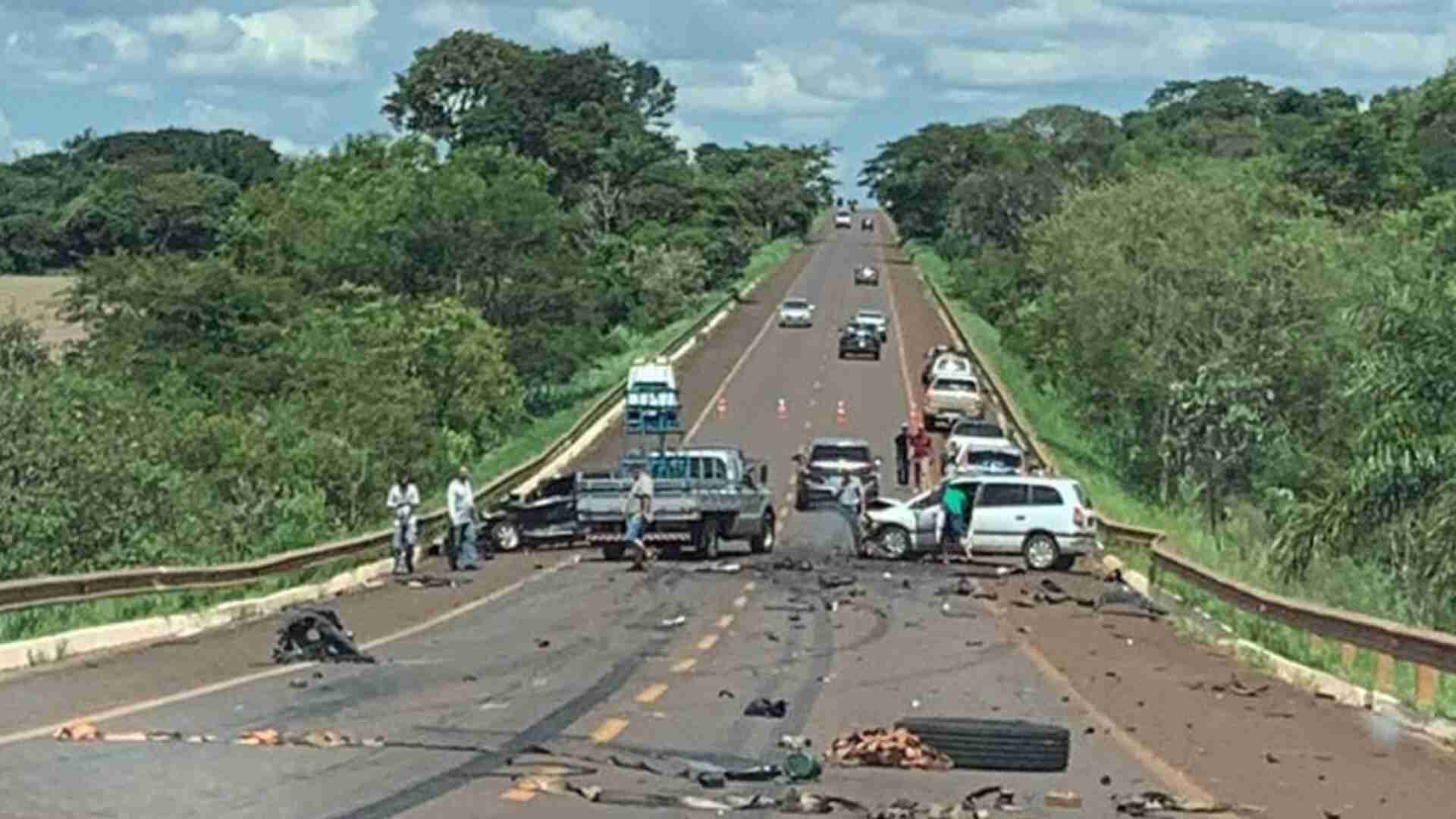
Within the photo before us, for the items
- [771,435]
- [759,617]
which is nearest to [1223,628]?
[759,617]

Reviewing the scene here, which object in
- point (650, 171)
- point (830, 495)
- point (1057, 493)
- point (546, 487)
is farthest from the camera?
point (650, 171)

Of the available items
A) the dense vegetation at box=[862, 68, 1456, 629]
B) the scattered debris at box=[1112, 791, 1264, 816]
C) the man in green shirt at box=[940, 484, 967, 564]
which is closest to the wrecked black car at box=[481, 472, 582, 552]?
the man in green shirt at box=[940, 484, 967, 564]

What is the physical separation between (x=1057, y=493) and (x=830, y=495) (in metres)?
11.6

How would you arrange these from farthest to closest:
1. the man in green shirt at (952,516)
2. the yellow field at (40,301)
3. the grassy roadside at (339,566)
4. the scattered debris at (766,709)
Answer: the yellow field at (40,301)
the man in green shirt at (952,516)
the grassy roadside at (339,566)
the scattered debris at (766,709)

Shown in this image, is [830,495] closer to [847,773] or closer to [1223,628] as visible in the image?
[1223,628]

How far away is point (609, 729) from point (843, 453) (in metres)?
35.5

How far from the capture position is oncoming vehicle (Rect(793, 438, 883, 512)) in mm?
52281

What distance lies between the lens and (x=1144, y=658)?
85.8 feet

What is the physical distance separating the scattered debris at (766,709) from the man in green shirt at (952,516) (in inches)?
926

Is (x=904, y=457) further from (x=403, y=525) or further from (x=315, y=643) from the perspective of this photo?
(x=315, y=643)

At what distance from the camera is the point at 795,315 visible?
367ft

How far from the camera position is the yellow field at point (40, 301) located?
270 feet

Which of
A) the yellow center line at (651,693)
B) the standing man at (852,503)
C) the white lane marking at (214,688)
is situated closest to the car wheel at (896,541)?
the standing man at (852,503)

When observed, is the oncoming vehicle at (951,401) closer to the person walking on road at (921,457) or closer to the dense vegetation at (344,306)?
the person walking on road at (921,457)
